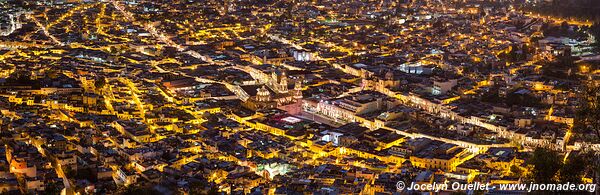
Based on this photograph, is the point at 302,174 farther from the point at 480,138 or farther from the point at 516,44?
the point at 516,44

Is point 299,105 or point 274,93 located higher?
point 274,93

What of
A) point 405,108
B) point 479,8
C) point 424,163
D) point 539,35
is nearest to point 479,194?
point 424,163

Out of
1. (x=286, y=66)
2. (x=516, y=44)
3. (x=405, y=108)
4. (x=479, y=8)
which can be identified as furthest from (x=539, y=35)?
(x=405, y=108)

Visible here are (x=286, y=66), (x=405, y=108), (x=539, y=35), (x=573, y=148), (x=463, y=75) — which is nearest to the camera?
(x=573, y=148)

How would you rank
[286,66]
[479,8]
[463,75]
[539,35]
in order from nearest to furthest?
[463,75] < [286,66] < [539,35] < [479,8]

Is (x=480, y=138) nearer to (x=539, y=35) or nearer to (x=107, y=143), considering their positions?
(x=107, y=143)

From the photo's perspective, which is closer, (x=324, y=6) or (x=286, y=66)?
(x=286, y=66)

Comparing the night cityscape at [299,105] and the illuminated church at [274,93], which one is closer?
the night cityscape at [299,105]

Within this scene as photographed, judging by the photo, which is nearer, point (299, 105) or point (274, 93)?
point (299, 105)
